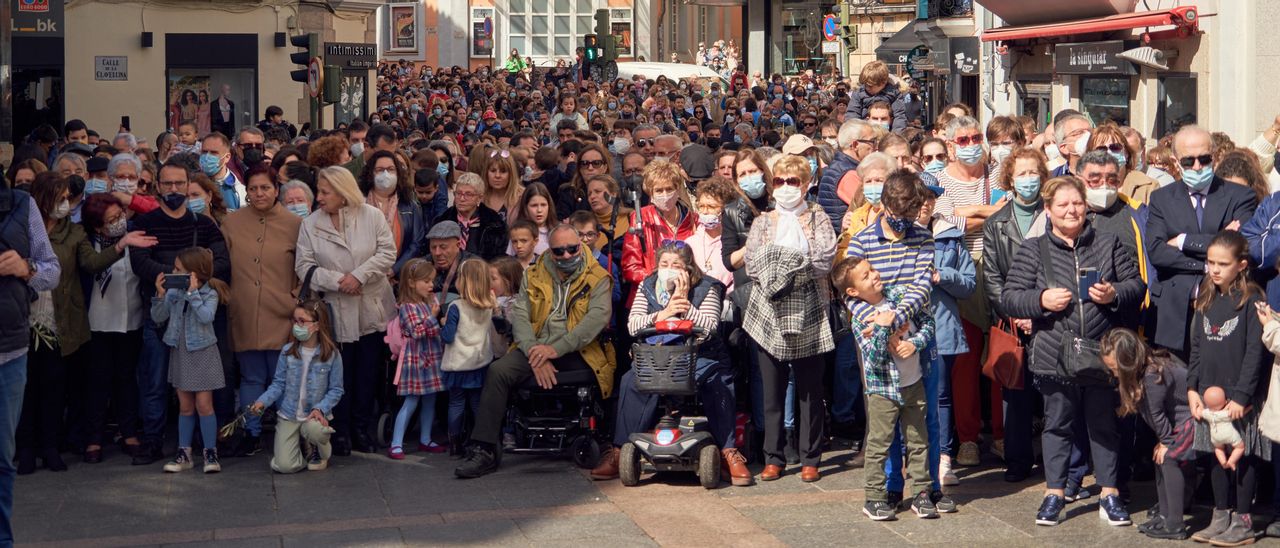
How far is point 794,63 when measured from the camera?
225 feet

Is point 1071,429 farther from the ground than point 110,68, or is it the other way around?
point 110,68

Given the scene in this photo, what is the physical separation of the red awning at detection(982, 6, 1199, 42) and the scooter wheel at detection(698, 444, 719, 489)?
995 centimetres

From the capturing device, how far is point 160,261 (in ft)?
34.3

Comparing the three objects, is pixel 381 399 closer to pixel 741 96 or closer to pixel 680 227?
pixel 680 227

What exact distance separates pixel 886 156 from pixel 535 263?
225 cm

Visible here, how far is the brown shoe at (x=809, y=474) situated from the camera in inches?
385

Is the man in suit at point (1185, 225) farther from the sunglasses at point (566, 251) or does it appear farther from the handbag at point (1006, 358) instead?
the sunglasses at point (566, 251)

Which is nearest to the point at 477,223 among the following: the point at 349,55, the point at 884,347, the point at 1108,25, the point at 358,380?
the point at 358,380

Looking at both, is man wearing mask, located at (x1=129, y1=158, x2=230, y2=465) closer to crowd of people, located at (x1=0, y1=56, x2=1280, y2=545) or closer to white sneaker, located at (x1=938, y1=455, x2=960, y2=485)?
crowd of people, located at (x1=0, y1=56, x2=1280, y2=545)

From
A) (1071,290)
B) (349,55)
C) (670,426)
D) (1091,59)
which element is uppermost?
(349,55)

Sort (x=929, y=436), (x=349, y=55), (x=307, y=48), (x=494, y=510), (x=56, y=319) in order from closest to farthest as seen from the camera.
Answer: (x=929, y=436) → (x=494, y=510) → (x=56, y=319) → (x=307, y=48) → (x=349, y=55)

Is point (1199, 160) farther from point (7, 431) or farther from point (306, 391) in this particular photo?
point (7, 431)

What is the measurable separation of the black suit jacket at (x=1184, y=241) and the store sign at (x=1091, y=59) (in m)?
10.5

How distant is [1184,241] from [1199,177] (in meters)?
0.41
